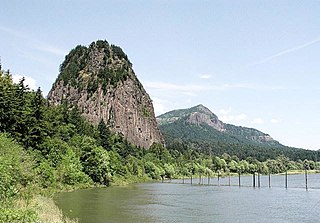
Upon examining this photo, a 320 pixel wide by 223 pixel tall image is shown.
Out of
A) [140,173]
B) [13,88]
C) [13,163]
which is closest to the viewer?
[13,163]

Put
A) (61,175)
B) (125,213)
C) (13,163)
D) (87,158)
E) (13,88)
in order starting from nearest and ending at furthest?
(13,163)
(125,213)
(13,88)
(61,175)
(87,158)

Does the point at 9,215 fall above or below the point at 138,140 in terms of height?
below

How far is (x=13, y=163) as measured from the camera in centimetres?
4309

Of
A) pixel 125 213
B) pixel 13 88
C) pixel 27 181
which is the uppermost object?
pixel 13 88

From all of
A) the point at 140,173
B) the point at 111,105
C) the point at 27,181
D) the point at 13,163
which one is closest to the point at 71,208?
the point at 27,181

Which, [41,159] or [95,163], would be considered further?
[95,163]

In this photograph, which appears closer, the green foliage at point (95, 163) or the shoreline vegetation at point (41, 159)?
the shoreline vegetation at point (41, 159)

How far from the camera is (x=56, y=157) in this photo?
270 feet

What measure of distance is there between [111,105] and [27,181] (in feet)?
468

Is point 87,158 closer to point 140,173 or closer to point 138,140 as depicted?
point 140,173

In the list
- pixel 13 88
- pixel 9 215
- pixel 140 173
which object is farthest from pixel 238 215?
pixel 140 173

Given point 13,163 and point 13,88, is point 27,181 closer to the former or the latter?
point 13,163

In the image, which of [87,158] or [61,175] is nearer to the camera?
[61,175]

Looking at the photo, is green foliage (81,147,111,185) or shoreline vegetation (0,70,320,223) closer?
shoreline vegetation (0,70,320,223)
